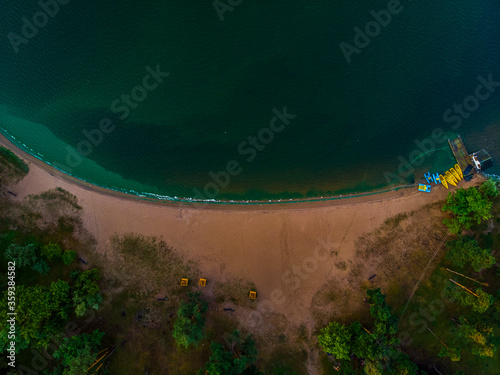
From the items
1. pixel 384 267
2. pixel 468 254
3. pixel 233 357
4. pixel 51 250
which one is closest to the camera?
pixel 233 357

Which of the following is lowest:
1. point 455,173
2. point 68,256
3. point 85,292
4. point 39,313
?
point 455,173

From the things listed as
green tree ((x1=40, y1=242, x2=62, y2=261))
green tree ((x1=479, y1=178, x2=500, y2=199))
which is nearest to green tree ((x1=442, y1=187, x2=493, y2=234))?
green tree ((x1=479, y1=178, x2=500, y2=199))

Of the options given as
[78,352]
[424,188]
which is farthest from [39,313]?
[424,188]

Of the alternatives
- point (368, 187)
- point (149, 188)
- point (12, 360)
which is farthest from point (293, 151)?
point (12, 360)

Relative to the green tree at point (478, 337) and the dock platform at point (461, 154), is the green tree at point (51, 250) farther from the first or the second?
the dock platform at point (461, 154)

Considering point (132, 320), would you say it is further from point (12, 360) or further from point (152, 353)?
point (12, 360)

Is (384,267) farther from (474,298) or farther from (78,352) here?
(78,352)

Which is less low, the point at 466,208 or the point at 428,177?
the point at 428,177
